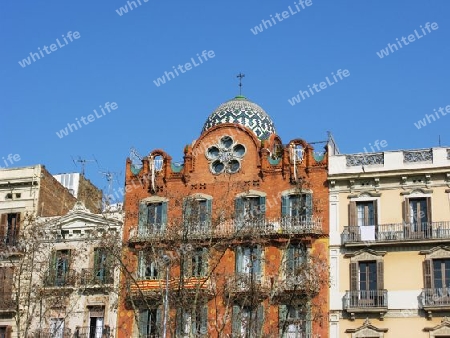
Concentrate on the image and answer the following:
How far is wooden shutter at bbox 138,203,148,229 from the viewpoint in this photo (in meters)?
50.1

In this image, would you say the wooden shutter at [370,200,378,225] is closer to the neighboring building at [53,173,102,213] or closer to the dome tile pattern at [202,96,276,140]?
the dome tile pattern at [202,96,276,140]

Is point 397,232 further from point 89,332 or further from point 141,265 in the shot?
point 89,332

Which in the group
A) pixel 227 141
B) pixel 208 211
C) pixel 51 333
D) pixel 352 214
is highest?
pixel 227 141

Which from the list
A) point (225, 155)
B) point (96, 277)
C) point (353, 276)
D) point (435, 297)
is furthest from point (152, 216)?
point (435, 297)

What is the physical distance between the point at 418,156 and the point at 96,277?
61.6 feet

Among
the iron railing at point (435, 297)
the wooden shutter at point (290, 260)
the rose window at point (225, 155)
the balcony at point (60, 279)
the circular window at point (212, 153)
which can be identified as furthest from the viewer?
the circular window at point (212, 153)

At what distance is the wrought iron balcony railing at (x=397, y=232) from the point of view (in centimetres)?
4512

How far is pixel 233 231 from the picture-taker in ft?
156

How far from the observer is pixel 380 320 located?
1757 inches

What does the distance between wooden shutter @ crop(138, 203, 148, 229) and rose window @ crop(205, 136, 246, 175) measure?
172 inches

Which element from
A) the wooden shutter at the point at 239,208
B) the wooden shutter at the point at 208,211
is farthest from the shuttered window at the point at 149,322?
the wooden shutter at the point at 239,208

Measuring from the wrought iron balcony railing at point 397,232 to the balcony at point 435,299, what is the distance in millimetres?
2693

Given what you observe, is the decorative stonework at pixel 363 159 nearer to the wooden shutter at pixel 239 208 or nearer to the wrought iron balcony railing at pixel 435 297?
the wooden shutter at pixel 239 208

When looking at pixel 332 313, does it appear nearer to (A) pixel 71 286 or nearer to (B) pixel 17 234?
(A) pixel 71 286
